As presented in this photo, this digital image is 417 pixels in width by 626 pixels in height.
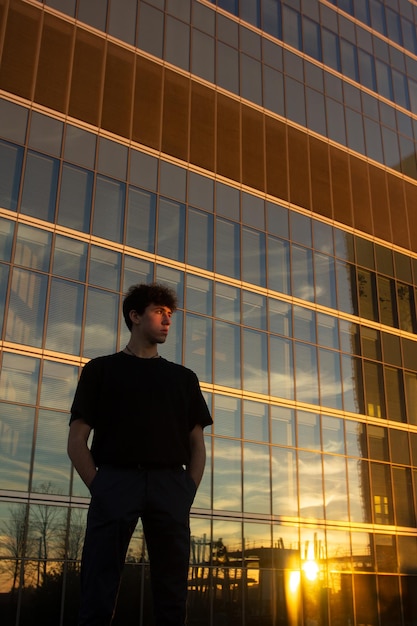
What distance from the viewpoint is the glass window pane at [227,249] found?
24.0 metres

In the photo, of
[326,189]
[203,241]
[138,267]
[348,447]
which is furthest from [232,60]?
[348,447]

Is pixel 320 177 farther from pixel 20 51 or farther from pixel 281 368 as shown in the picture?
pixel 20 51

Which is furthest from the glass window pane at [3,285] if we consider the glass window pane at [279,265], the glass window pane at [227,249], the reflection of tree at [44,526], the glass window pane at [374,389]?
the glass window pane at [374,389]

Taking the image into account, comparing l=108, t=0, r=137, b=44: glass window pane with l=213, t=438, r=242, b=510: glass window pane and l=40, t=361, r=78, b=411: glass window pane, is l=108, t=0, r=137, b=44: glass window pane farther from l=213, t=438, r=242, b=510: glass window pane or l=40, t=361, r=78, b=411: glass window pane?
l=213, t=438, r=242, b=510: glass window pane

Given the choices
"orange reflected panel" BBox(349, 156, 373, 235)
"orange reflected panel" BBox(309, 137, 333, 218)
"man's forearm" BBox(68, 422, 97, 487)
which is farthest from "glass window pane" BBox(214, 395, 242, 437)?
"man's forearm" BBox(68, 422, 97, 487)

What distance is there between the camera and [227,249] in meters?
24.4

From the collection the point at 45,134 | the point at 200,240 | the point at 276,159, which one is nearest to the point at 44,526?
the point at 200,240

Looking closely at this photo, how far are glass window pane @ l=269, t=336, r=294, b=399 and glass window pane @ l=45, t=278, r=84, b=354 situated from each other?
679cm

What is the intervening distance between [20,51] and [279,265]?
10870mm

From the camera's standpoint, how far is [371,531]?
79.0 ft

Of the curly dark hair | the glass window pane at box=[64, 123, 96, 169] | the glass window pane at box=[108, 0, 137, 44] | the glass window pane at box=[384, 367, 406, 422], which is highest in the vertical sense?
the glass window pane at box=[108, 0, 137, 44]

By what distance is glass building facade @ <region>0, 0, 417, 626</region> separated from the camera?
1933 centimetres

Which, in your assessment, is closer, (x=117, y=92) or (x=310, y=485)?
(x=310, y=485)

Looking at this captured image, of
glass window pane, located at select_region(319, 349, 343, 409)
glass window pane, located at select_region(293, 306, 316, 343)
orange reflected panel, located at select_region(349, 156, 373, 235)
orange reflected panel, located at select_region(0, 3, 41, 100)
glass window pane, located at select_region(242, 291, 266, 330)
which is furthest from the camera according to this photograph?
orange reflected panel, located at select_region(349, 156, 373, 235)
